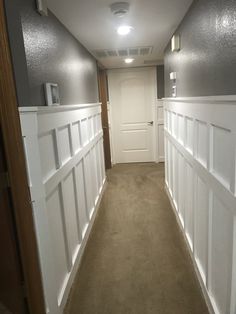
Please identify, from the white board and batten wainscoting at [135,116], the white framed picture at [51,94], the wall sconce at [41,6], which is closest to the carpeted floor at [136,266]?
the white framed picture at [51,94]

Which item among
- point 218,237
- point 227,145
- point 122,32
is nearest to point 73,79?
point 122,32

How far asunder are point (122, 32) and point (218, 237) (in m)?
2.09

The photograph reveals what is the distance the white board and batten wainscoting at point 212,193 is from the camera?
1.30 meters

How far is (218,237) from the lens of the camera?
154 centimetres

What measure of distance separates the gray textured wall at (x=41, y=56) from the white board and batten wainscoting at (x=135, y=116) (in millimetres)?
2813

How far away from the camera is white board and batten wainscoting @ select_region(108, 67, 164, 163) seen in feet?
18.5

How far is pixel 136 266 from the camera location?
2.33 m

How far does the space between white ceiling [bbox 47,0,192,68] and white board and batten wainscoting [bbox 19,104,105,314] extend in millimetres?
757

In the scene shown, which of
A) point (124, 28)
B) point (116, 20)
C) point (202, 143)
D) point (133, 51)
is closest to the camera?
point (202, 143)

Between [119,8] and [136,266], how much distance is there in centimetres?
214

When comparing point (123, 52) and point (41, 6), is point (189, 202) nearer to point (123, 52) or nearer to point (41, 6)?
point (41, 6)

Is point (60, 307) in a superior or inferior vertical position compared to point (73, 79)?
inferior

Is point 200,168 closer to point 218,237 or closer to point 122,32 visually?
point 218,237

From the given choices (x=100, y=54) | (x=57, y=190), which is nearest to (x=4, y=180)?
(x=57, y=190)
